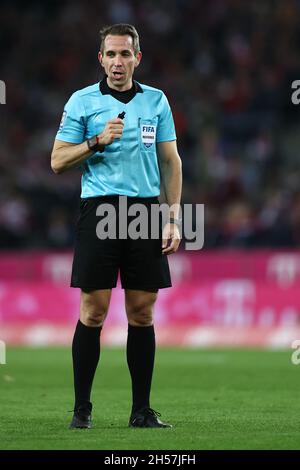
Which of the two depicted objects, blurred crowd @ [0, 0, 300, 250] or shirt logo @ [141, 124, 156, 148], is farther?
blurred crowd @ [0, 0, 300, 250]

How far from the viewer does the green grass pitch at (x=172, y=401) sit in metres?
6.54

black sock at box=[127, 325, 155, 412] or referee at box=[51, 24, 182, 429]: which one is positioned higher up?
Answer: referee at box=[51, 24, 182, 429]

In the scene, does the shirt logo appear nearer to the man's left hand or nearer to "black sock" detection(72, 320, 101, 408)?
the man's left hand

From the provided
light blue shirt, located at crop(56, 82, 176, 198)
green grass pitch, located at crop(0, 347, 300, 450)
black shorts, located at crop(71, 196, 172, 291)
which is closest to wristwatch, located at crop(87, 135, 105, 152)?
light blue shirt, located at crop(56, 82, 176, 198)

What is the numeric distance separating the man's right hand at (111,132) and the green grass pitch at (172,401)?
173 centimetres

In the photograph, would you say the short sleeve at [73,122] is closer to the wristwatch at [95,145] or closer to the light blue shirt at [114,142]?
the light blue shirt at [114,142]

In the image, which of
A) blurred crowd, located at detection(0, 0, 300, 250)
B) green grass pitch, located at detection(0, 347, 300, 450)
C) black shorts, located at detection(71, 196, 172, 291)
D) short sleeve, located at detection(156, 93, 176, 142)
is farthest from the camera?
blurred crowd, located at detection(0, 0, 300, 250)

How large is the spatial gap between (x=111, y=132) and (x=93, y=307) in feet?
3.53

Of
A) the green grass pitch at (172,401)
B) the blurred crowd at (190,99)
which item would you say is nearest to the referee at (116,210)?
the green grass pitch at (172,401)

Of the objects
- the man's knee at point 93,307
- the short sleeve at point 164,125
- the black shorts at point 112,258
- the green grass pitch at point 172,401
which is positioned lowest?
the green grass pitch at point 172,401

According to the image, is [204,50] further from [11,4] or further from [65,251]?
[65,251]

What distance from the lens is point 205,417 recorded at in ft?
25.6

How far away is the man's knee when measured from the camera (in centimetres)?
716

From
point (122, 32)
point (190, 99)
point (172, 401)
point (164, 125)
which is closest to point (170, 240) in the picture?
point (164, 125)
